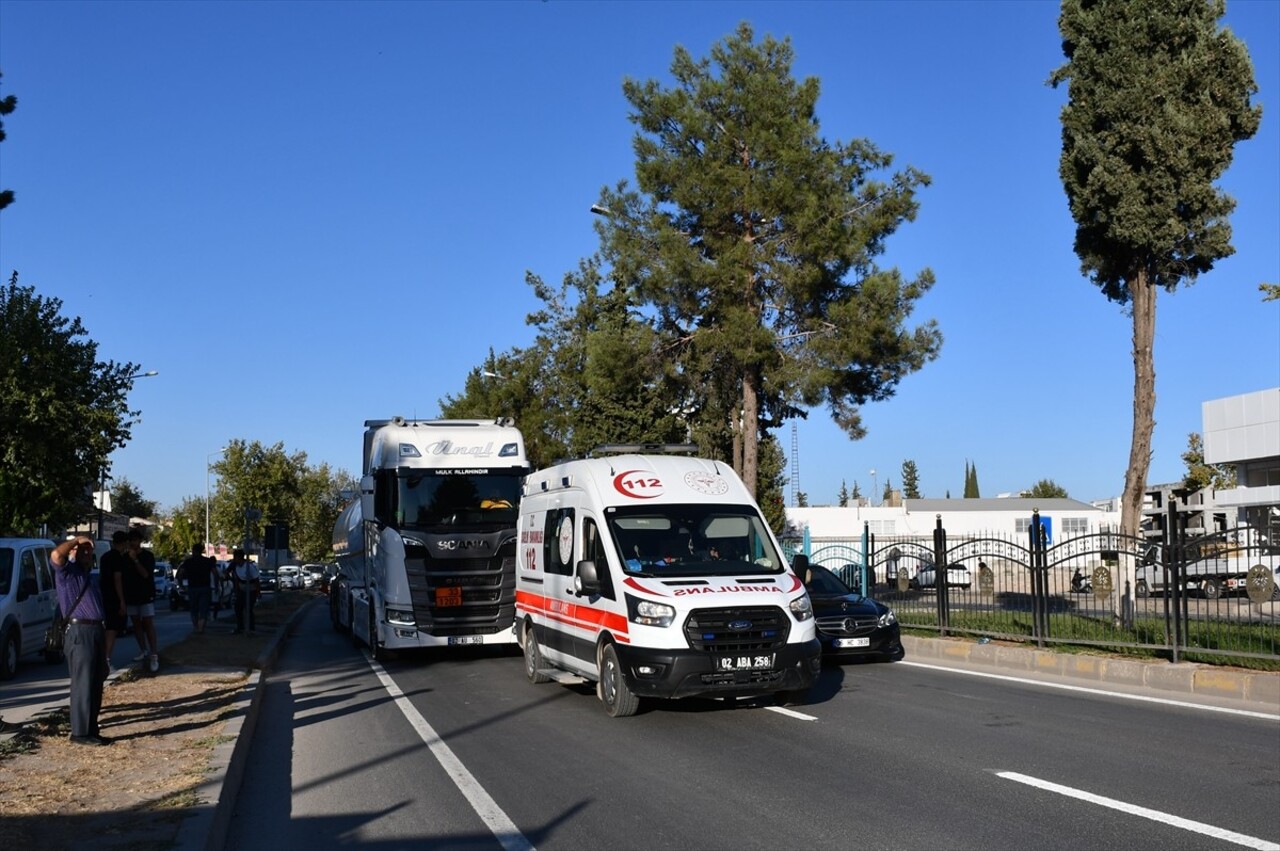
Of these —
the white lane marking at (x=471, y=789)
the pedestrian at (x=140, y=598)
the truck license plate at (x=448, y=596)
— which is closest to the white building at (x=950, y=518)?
the truck license plate at (x=448, y=596)

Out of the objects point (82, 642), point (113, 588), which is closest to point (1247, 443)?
point (113, 588)

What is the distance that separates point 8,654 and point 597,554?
8846 millimetres

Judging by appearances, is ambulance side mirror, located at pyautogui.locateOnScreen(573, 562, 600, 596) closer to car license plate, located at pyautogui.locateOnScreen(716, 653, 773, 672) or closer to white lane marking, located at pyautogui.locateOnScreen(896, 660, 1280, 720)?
car license plate, located at pyautogui.locateOnScreen(716, 653, 773, 672)

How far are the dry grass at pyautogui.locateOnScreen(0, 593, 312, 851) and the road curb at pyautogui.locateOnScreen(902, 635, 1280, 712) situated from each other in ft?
32.4

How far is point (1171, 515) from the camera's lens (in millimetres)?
14172

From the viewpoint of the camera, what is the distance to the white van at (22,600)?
15695mm

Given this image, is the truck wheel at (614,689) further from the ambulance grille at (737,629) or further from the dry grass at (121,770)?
the dry grass at (121,770)

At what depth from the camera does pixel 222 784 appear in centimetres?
808

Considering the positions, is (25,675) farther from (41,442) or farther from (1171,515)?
(41,442)

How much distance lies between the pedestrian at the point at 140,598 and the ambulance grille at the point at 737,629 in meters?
8.42

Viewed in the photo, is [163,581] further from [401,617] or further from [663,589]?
[663,589]

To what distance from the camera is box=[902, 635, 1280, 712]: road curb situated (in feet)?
40.9

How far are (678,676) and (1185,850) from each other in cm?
510

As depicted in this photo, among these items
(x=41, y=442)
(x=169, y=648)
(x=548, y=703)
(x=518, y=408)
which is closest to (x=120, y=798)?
(x=548, y=703)
